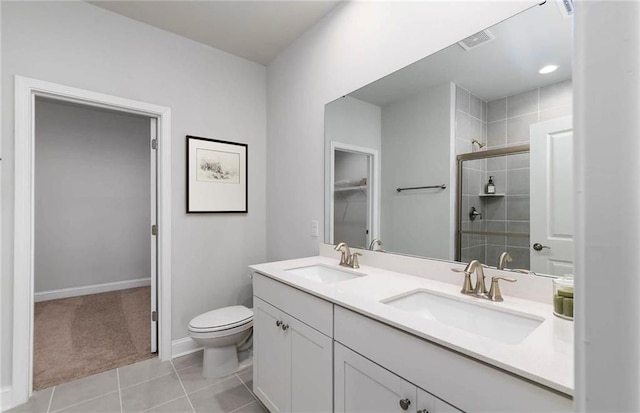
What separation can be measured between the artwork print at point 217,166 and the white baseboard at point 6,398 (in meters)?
1.78

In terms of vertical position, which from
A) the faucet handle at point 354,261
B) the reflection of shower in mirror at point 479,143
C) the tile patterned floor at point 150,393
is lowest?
the tile patterned floor at point 150,393

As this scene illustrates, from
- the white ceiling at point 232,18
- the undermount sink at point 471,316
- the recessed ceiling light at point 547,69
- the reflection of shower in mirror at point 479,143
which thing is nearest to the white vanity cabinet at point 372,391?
the undermount sink at point 471,316

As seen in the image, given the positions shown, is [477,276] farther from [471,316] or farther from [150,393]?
[150,393]

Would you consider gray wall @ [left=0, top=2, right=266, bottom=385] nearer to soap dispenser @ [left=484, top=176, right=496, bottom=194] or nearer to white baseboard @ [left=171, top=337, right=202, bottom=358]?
white baseboard @ [left=171, top=337, right=202, bottom=358]

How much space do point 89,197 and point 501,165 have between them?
4818 mm

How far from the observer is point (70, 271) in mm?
3854

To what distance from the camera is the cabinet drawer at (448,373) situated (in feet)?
2.19

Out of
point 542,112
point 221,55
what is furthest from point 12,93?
point 542,112

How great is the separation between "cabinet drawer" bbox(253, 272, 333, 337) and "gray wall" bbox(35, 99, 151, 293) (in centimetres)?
352

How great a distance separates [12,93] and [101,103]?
0.45m

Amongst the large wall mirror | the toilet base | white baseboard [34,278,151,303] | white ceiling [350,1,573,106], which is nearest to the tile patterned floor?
the toilet base

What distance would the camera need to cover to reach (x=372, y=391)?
3.33 feet

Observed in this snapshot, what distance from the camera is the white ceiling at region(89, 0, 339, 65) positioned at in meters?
2.07

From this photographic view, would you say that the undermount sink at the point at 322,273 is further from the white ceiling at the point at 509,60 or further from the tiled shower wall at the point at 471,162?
the white ceiling at the point at 509,60
